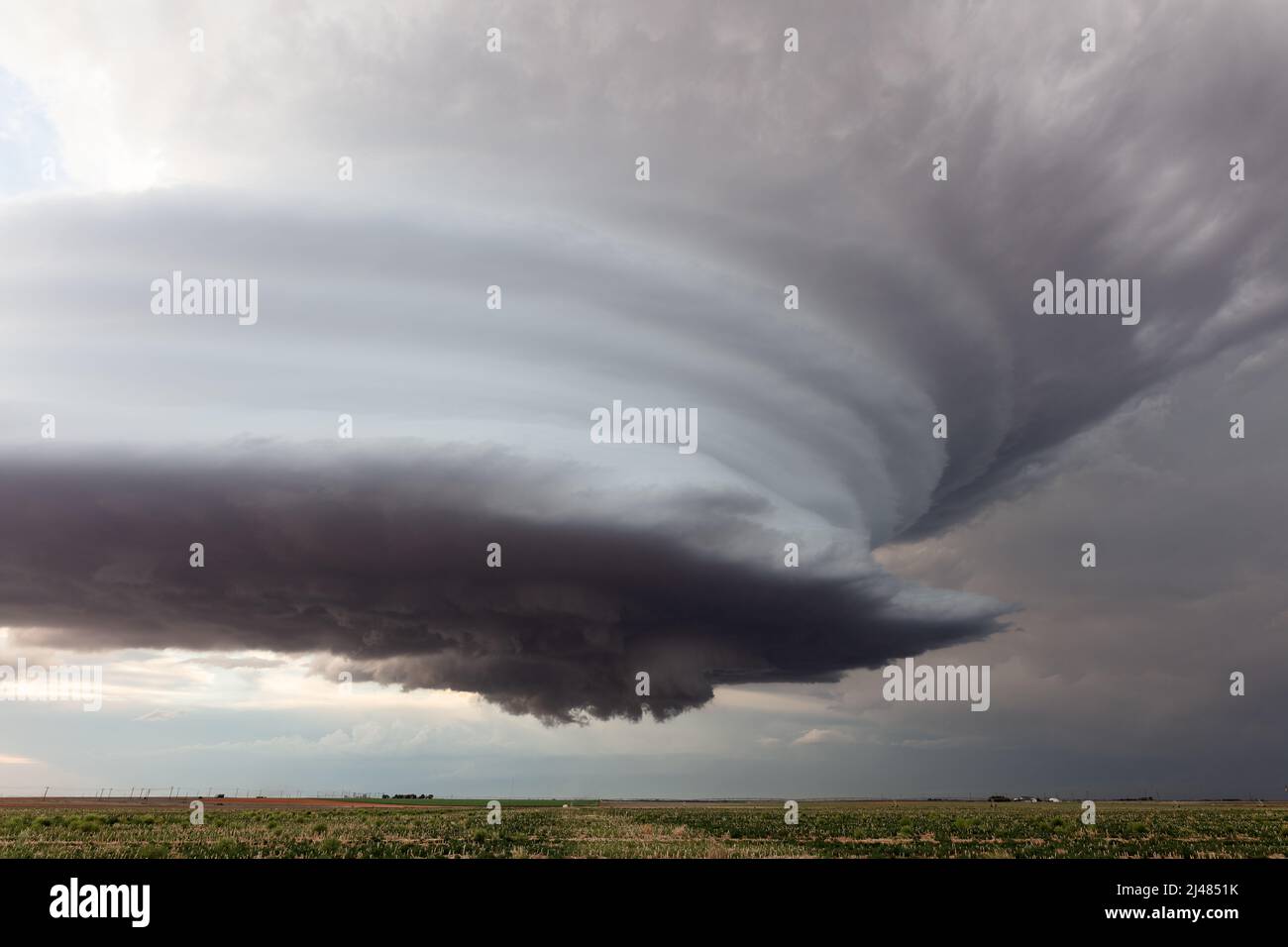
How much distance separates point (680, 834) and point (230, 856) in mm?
38016

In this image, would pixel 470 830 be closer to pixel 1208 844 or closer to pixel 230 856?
pixel 230 856

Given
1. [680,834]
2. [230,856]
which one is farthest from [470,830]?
[230,856]

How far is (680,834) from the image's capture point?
250ft
